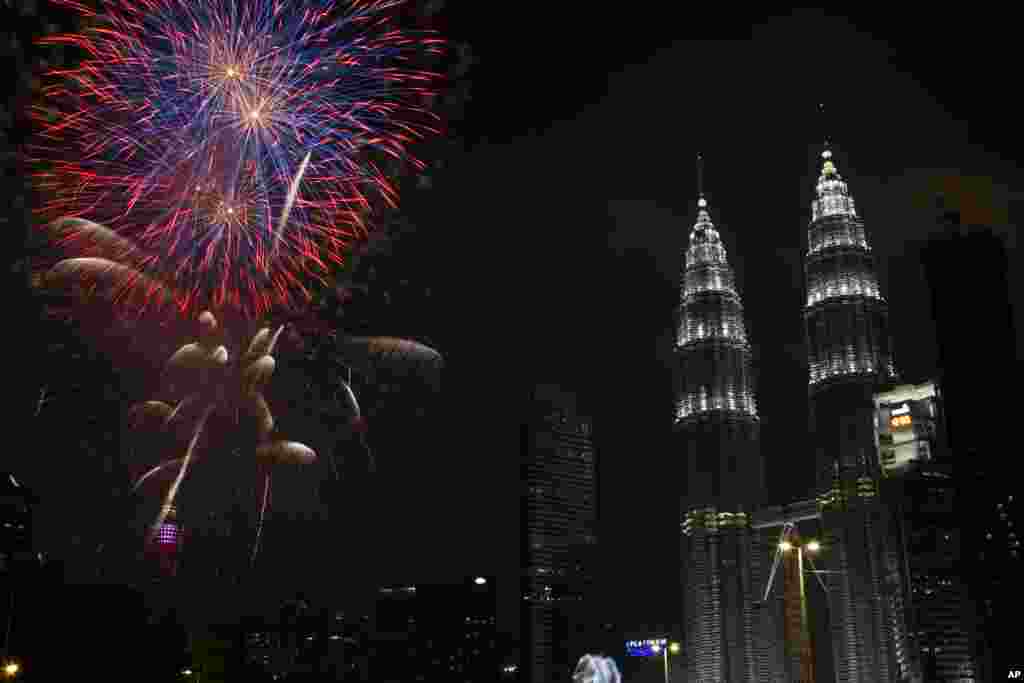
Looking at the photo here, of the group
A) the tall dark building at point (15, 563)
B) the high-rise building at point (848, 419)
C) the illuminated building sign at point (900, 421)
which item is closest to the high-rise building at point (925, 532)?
the illuminated building sign at point (900, 421)

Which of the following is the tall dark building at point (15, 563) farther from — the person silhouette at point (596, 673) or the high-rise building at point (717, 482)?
the high-rise building at point (717, 482)

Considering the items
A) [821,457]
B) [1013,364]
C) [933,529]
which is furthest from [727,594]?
[1013,364]

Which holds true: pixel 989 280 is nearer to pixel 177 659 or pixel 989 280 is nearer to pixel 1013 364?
pixel 1013 364

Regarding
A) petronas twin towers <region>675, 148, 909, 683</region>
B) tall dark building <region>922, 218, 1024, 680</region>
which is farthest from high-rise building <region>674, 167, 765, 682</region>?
tall dark building <region>922, 218, 1024, 680</region>

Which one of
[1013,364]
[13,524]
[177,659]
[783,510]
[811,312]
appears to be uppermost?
[811,312]

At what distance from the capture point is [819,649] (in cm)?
16900

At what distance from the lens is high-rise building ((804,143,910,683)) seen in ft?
499

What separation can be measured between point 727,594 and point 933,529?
4132cm

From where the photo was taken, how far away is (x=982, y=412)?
15475cm

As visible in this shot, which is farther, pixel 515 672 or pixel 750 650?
pixel 515 672

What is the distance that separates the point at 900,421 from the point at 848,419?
7289mm

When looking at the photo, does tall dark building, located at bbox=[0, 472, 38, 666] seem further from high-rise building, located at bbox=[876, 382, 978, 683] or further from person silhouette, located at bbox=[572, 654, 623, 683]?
high-rise building, located at bbox=[876, 382, 978, 683]

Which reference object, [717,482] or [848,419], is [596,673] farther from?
[717,482]

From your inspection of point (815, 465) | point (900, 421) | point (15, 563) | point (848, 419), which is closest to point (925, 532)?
point (900, 421)
